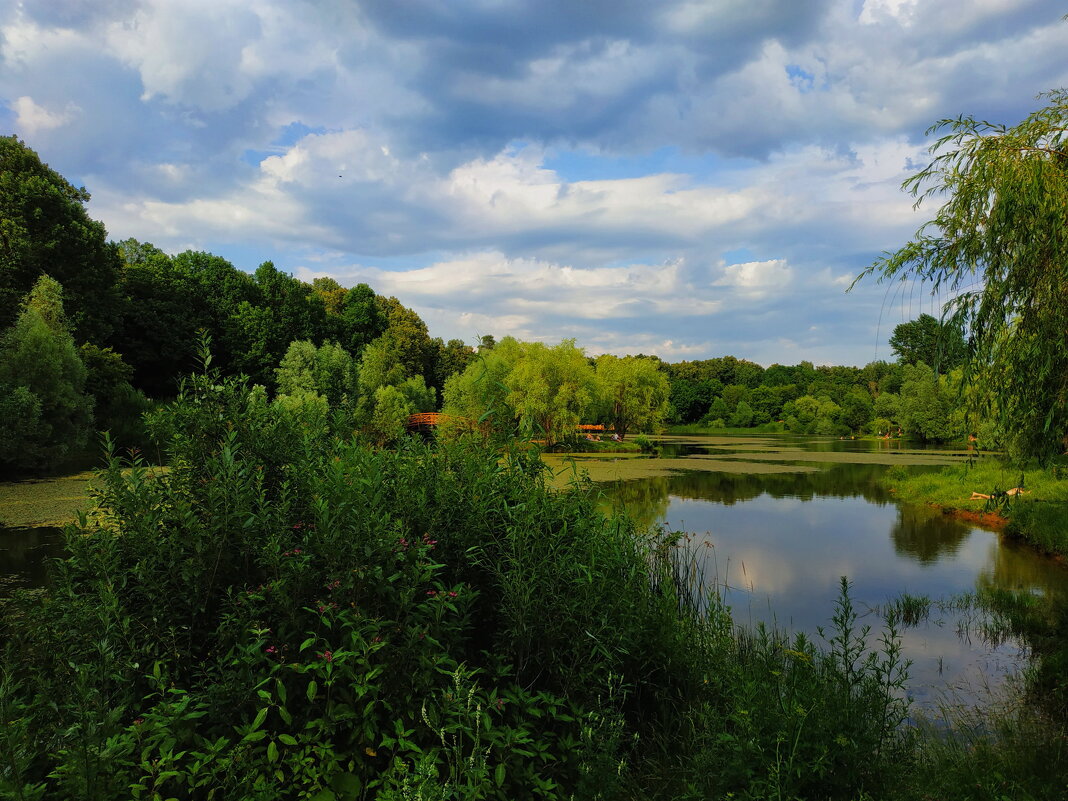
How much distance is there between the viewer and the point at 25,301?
86.5ft

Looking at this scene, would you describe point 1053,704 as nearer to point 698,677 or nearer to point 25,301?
point 698,677

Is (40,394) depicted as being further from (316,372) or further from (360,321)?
(360,321)

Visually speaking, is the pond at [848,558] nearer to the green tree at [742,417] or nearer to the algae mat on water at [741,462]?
the algae mat on water at [741,462]

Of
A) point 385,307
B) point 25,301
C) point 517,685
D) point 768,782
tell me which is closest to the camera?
point 768,782

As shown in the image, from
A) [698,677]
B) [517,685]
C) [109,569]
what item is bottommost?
[698,677]

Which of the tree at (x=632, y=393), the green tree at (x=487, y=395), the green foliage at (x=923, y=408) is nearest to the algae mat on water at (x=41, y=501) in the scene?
the green tree at (x=487, y=395)

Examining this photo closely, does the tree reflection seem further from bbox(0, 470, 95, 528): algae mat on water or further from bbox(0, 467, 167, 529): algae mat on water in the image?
bbox(0, 470, 95, 528): algae mat on water

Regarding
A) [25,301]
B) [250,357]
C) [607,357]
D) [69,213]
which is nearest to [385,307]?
[250,357]

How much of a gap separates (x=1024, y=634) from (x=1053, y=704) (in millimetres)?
3083

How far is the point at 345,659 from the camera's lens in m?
3.24

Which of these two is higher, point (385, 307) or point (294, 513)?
point (385, 307)

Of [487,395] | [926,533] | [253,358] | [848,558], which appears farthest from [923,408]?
[487,395]

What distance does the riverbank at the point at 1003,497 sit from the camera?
1328 centimetres

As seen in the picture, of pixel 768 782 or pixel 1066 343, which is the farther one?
pixel 1066 343
